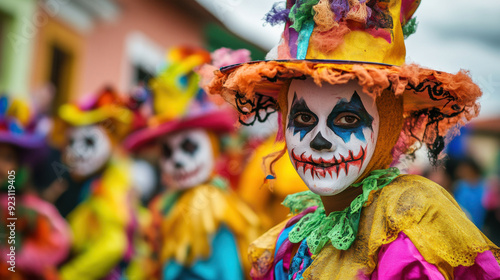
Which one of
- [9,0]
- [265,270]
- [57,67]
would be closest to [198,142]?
[265,270]

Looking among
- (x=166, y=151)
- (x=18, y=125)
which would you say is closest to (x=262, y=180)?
(x=166, y=151)

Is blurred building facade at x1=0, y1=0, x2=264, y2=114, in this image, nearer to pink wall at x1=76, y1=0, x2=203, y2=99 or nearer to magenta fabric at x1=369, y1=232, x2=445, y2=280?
pink wall at x1=76, y1=0, x2=203, y2=99

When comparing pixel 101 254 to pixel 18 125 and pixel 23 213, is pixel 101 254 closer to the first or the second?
pixel 23 213

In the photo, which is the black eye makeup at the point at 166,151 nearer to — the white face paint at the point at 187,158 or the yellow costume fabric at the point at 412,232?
the white face paint at the point at 187,158

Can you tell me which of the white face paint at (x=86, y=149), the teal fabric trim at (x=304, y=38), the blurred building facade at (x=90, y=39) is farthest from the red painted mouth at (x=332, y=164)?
the blurred building facade at (x=90, y=39)

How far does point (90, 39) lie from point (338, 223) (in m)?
7.60

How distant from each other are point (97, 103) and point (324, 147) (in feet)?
12.0

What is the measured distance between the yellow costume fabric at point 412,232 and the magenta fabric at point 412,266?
2cm

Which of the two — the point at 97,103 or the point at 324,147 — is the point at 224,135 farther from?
the point at 324,147

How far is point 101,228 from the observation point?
495 cm

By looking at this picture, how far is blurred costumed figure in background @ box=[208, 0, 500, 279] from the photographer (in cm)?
187

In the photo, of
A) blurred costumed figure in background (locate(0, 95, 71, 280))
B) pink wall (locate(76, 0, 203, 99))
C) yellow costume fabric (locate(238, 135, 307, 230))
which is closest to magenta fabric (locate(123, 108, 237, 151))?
yellow costume fabric (locate(238, 135, 307, 230))

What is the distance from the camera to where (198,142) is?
14.6 ft

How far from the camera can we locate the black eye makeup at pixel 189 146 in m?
4.44
